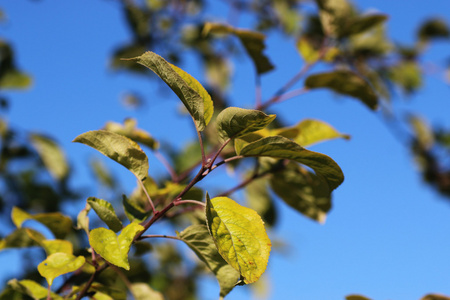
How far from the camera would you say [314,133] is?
98 cm

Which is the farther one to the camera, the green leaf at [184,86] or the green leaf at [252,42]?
the green leaf at [252,42]

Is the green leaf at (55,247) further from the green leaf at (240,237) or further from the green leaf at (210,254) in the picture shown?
the green leaf at (240,237)

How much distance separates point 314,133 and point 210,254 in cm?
44

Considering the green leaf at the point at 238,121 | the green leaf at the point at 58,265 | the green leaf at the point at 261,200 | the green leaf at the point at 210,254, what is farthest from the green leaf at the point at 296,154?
the green leaf at the point at 261,200

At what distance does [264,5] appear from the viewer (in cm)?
248

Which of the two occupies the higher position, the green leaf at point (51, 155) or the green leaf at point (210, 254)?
the green leaf at point (51, 155)

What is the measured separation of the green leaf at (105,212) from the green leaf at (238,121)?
211 mm

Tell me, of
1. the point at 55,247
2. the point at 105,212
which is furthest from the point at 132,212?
the point at 55,247

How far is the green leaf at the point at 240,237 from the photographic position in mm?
508

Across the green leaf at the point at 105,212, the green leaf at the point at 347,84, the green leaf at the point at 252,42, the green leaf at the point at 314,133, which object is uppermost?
the green leaf at the point at 347,84

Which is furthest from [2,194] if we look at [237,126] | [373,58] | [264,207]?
[373,58]

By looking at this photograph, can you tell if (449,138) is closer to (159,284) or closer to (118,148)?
(159,284)

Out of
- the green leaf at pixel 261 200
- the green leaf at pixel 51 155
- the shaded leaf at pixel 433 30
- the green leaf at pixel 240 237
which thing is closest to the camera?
the green leaf at pixel 240 237

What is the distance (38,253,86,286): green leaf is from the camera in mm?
614
